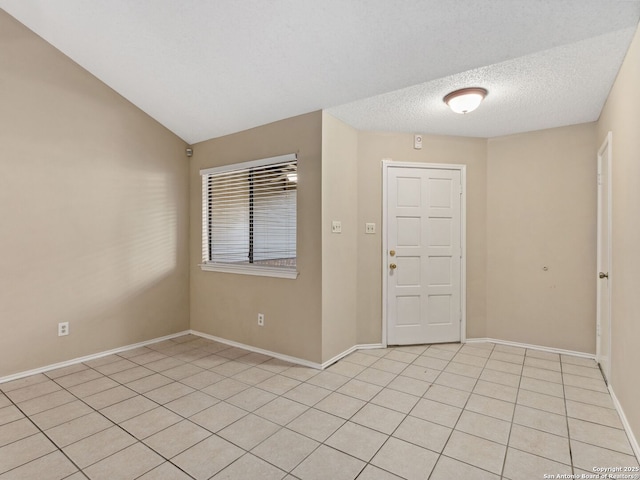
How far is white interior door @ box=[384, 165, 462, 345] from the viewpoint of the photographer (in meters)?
3.62

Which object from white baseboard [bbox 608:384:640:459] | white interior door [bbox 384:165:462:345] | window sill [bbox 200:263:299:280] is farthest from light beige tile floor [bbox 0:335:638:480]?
window sill [bbox 200:263:299:280]

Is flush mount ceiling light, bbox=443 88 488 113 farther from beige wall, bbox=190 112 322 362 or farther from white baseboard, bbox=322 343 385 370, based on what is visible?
white baseboard, bbox=322 343 385 370

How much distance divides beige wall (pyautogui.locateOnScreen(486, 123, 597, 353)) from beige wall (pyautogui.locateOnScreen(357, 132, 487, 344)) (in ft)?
0.37

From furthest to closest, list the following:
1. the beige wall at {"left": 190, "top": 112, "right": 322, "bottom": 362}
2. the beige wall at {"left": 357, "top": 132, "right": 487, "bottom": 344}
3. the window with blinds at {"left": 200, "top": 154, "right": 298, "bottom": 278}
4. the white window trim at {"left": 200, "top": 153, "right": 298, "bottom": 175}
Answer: the beige wall at {"left": 357, "top": 132, "right": 487, "bottom": 344}
the window with blinds at {"left": 200, "top": 154, "right": 298, "bottom": 278}
the white window trim at {"left": 200, "top": 153, "right": 298, "bottom": 175}
the beige wall at {"left": 190, "top": 112, "right": 322, "bottom": 362}

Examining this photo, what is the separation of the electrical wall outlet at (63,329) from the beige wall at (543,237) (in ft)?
14.4

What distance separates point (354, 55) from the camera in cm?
235

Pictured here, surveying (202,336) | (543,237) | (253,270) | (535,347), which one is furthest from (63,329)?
(543,237)

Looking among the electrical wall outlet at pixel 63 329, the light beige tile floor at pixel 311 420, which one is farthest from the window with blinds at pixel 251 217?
the electrical wall outlet at pixel 63 329

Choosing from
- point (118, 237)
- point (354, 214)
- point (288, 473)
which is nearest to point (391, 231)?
point (354, 214)

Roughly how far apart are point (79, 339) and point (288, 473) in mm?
2661

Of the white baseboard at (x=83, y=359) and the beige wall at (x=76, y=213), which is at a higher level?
the beige wall at (x=76, y=213)

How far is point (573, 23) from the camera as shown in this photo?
1.86 m

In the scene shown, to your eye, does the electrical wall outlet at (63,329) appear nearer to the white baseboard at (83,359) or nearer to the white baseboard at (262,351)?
the white baseboard at (83,359)

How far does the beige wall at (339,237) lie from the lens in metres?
3.06
